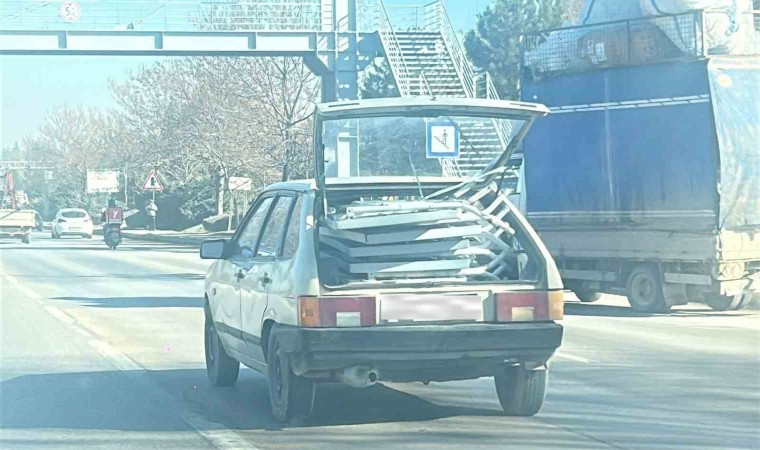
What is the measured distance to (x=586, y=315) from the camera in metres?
17.5

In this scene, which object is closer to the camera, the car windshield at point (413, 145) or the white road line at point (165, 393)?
the white road line at point (165, 393)

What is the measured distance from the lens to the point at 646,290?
17.4 meters

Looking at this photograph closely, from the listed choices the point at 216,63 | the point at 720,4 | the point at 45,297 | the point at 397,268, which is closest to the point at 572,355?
the point at 397,268

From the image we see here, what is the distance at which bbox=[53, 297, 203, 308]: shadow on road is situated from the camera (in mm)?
19469

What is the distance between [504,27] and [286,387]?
41.6 metres

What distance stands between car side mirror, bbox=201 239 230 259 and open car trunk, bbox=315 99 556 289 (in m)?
1.26

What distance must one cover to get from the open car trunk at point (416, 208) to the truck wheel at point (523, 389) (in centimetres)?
68

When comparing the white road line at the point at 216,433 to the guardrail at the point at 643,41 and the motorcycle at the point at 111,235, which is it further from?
the motorcycle at the point at 111,235

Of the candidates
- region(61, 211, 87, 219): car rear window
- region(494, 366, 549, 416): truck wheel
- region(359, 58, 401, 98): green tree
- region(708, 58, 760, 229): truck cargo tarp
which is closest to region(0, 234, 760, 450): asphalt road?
region(494, 366, 549, 416): truck wheel

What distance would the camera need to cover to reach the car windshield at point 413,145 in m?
8.99

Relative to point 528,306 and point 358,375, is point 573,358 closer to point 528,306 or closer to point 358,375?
point 528,306

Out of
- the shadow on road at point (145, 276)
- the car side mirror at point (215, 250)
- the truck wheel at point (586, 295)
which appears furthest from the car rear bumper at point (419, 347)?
the shadow on road at point (145, 276)

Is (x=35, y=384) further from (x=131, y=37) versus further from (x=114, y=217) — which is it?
(x=114, y=217)

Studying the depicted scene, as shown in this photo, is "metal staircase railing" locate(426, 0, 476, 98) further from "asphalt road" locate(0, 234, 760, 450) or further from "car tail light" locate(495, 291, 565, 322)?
"car tail light" locate(495, 291, 565, 322)
